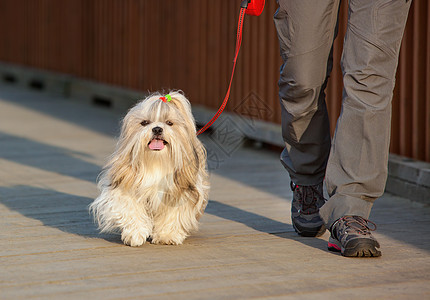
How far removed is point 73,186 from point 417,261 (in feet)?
8.00

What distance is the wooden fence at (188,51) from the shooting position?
491cm

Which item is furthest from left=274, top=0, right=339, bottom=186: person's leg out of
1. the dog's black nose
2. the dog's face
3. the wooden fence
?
the wooden fence

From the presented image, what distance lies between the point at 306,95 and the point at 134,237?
3.15 ft

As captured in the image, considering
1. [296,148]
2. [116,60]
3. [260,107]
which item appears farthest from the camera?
[116,60]

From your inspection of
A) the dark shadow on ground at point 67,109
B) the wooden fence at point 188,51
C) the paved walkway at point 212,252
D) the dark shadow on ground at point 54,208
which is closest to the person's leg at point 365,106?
the paved walkway at point 212,252

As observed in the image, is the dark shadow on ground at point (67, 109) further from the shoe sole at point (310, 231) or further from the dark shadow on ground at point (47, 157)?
the shoe sole at point (310, 231)

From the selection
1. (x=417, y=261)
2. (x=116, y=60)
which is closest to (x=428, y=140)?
(x=417, y=261)

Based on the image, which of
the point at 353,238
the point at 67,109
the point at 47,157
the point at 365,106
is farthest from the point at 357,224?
the point at 67,109

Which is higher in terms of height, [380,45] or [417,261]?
[380,45]

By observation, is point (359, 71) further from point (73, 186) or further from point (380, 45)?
point (73, 186)

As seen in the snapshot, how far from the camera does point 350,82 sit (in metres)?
3.39

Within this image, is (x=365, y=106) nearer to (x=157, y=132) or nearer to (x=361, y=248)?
(x=361, y=248)

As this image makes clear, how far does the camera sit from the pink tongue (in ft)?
11.4

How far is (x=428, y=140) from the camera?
15.7 feet
